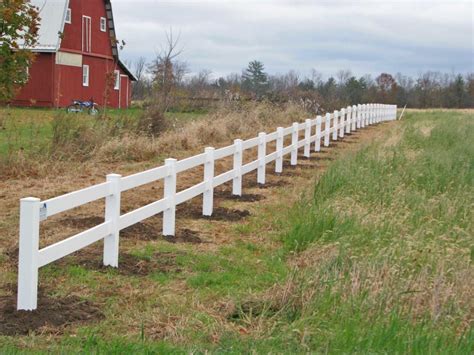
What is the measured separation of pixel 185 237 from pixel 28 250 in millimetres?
3675

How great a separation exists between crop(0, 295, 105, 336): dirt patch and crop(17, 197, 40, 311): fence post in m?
0.13

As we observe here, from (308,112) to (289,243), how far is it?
2550cm

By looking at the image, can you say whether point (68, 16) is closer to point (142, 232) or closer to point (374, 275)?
point (142, 232)

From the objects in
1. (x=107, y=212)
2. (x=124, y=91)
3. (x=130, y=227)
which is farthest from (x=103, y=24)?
(x=107, y=212)

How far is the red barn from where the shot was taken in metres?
A: 40.8

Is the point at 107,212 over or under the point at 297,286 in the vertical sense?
over

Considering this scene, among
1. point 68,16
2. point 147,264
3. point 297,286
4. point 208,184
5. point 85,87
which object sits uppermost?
point 68,16

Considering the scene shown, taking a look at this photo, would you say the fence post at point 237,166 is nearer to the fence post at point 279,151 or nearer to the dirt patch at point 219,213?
the dirt patch at point 219,213

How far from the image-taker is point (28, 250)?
5816 mm

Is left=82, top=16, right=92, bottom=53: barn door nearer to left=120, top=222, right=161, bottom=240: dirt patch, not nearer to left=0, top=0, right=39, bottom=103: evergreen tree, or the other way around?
left=0, top=0, right=39, bottom=103: evergreen tree

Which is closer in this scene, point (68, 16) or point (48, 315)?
point (48, 315)

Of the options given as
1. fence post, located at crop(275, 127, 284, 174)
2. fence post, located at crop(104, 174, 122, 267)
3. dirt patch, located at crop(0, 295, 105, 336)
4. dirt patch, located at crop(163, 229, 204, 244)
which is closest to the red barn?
fence post, located at crop(275, 127, 284, 174)

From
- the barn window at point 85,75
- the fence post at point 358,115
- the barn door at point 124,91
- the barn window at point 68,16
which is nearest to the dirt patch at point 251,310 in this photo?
the fence post at point 358,115

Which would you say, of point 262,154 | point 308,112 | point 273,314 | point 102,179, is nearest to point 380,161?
point 262,154
